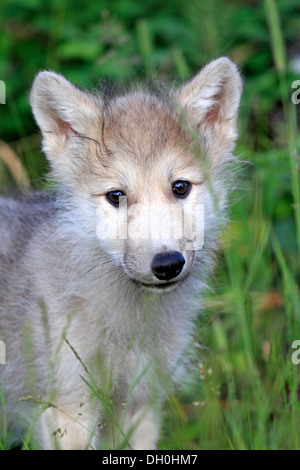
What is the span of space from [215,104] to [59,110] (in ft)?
2.80

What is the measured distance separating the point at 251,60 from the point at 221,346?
3106 mm

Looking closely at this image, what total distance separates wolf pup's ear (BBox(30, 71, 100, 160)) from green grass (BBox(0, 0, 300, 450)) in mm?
407

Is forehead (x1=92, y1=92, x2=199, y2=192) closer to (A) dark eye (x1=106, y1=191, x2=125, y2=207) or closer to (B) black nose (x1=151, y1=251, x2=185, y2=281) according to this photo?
(A) dark eye (x1=106, y1=191, x2=125, y2=207)

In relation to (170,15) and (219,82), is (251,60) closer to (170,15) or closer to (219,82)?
(170,15)

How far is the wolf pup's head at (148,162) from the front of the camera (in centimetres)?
326

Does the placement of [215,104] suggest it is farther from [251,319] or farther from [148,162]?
[251,319]

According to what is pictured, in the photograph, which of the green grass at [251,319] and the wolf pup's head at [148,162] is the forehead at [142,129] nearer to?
the wolf pup's head at [148,162]

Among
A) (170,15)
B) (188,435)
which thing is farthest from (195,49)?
(188,435)

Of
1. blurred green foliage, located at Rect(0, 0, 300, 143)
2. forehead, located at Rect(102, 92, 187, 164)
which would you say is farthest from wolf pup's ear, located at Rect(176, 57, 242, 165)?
blurred green foliage, located at Rect(0, 0, 300, 143)

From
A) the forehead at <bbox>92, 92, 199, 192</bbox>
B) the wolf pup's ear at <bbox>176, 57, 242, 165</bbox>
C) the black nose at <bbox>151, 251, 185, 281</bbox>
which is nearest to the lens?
the black nose at <bbox>151, 251, 185, 281</bbox>

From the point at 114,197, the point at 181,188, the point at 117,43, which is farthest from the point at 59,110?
the point at 117,43

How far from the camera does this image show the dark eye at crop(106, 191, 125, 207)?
3465 millimetres

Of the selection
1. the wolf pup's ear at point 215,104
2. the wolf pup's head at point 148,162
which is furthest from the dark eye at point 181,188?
the wolf pup's ear at point 215,104

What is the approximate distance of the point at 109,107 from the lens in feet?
12.4
